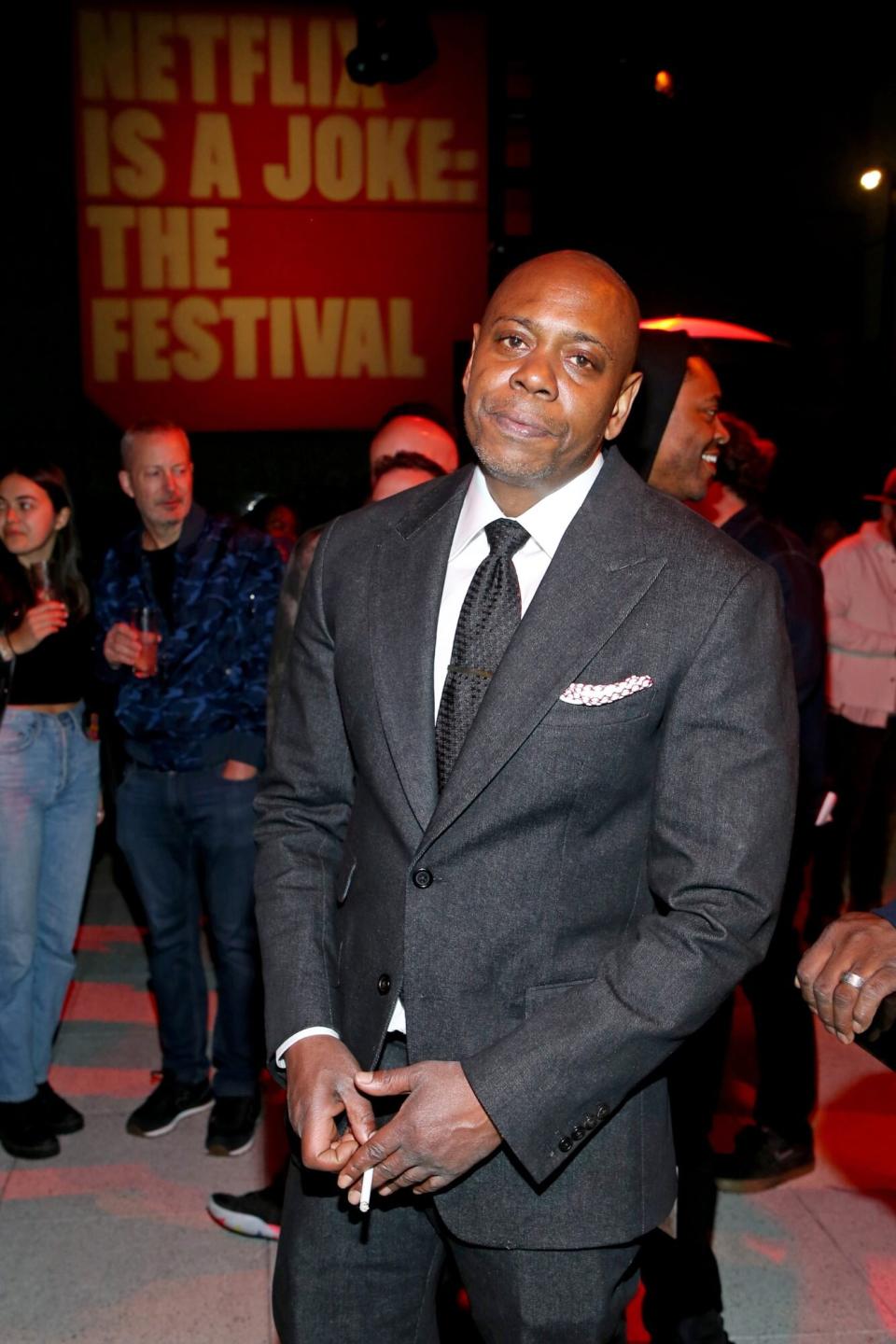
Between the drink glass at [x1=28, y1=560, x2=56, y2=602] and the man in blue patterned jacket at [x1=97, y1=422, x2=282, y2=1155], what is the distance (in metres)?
0.16

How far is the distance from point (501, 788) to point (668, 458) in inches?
58.8

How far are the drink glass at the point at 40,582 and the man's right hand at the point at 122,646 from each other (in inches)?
9.2

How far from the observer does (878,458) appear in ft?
36.8

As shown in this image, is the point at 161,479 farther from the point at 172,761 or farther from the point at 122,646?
the point at 172,761

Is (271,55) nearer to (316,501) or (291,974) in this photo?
(316,501)

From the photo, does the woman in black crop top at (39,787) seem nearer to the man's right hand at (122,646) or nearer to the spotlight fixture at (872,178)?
the man's right hand at (122,646)

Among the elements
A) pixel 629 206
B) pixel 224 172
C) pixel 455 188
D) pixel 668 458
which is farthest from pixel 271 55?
pixel 668 458

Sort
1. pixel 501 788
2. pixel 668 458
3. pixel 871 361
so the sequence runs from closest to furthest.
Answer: pixel 501 788, pixel 668 458, pixel 871 361

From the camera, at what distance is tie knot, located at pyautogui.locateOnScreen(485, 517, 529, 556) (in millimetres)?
1764

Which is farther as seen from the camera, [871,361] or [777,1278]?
[871,361]

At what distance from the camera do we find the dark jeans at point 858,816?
223 inches

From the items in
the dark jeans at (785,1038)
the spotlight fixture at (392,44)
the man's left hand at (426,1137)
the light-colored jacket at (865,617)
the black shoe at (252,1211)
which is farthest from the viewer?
the spotlight fixture at (392,44)

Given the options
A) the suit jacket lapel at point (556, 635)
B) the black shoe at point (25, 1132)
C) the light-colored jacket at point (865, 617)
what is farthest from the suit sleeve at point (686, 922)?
the light-colored jacket at point (865, 617)

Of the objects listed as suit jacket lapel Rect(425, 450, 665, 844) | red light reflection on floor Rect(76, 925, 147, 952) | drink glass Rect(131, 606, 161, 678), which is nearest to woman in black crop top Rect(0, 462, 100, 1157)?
drink glass Rect(131, 606, 161, 678)
